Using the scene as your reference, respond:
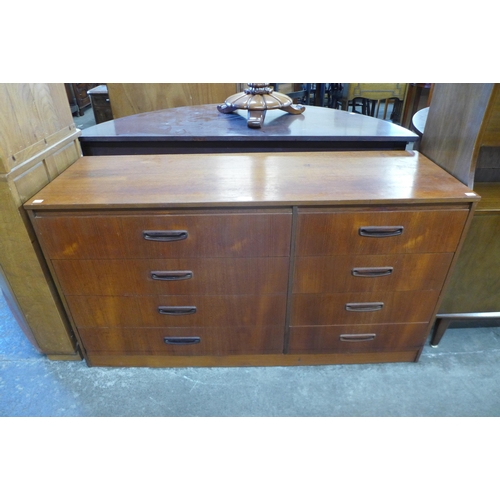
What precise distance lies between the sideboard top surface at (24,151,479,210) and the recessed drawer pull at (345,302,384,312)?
1.39 ft

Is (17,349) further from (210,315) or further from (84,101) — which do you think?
(84,101)

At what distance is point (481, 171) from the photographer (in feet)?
4.64

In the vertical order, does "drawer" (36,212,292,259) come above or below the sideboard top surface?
below

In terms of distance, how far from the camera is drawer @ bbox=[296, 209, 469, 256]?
3.60 feet

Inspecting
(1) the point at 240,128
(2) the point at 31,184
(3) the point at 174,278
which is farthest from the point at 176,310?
(1) the point at 240,128

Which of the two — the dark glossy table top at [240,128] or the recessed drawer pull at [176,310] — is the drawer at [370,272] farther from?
the dark glossy table top at [240,128]

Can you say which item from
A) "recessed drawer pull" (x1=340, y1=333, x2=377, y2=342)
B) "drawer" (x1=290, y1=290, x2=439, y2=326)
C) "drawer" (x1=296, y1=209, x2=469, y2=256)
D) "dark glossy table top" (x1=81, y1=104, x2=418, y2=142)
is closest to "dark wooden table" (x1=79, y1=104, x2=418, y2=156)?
"dark glossy table top" (x1=81, y1=104, x2=418, y2=142)

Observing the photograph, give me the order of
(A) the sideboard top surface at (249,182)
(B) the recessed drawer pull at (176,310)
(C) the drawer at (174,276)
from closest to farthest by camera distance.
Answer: (A) the sideboard top surface at (249,182)
(C) the drawer at (174,276)
(B) the recessed drawer pull at (176,310)

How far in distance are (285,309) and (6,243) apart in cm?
103

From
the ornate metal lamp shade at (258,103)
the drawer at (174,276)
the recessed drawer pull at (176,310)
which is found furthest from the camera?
the ornate metal lamp shade at (258,103)

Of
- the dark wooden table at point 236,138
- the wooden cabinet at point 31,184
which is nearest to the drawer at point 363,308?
the dark wooden table at point 236,138

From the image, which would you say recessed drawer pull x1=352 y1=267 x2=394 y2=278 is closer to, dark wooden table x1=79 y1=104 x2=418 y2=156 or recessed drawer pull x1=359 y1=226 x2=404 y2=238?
recessed drawer pull x1=359 y1=226 x2=404 y2=238

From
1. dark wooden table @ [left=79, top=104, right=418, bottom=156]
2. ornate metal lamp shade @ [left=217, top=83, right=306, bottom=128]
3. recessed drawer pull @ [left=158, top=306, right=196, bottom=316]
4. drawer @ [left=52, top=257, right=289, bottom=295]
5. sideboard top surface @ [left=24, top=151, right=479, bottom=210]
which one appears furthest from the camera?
ornate metal lamp shade @ [left=217, top=83, right=306, bottom=128]

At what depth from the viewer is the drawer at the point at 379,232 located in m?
1.10
